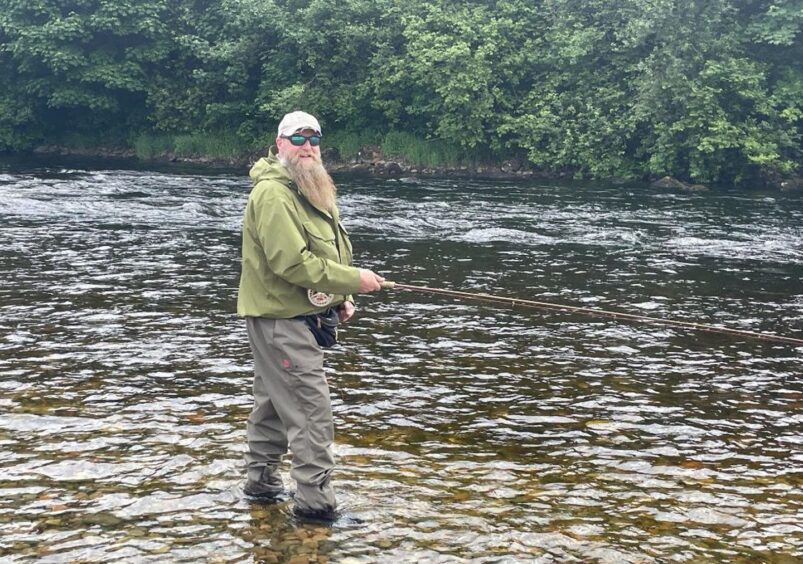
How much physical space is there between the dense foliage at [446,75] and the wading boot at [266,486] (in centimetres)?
2374

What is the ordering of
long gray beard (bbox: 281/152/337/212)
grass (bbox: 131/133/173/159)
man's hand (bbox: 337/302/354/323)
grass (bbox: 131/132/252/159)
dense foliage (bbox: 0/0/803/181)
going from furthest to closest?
grass (bbox: 131/133/173/159), grass (bbox: 131/132/252/159), dense foliage (bbox: 0/0/803/181), man's hand (bbox: 337/302/354/323), long gray beard (bbox: 281/152/337/212)

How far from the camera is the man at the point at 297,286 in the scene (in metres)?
4.88

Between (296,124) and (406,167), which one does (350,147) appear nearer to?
(406,167)

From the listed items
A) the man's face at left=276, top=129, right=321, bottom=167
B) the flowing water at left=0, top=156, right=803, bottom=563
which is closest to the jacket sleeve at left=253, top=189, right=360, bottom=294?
the man's face at left=276, top=129, right=321, bottom=167

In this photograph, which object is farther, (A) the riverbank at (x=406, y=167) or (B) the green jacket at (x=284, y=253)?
(A) the riverbank at (x=406, y=167)

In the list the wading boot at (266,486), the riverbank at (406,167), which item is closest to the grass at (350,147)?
the riverbank at (406,167)

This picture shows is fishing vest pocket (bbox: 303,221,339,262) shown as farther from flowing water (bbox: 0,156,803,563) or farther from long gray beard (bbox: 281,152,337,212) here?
flowing water (bbox: 0,156,803,563)

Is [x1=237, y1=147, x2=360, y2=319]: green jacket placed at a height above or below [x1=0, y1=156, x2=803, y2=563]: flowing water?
above

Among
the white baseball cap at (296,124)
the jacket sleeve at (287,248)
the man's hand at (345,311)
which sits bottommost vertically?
the man's hand at (345,311)

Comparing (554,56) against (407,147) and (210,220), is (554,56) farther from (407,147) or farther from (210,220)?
(210,220)

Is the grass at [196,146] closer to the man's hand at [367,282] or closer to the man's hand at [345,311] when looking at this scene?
the man's hand at [345,311]

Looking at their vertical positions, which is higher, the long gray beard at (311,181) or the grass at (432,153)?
the grass at (432,153)

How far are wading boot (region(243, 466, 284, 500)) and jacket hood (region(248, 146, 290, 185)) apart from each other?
180 cm

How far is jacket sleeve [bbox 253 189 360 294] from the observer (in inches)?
190
